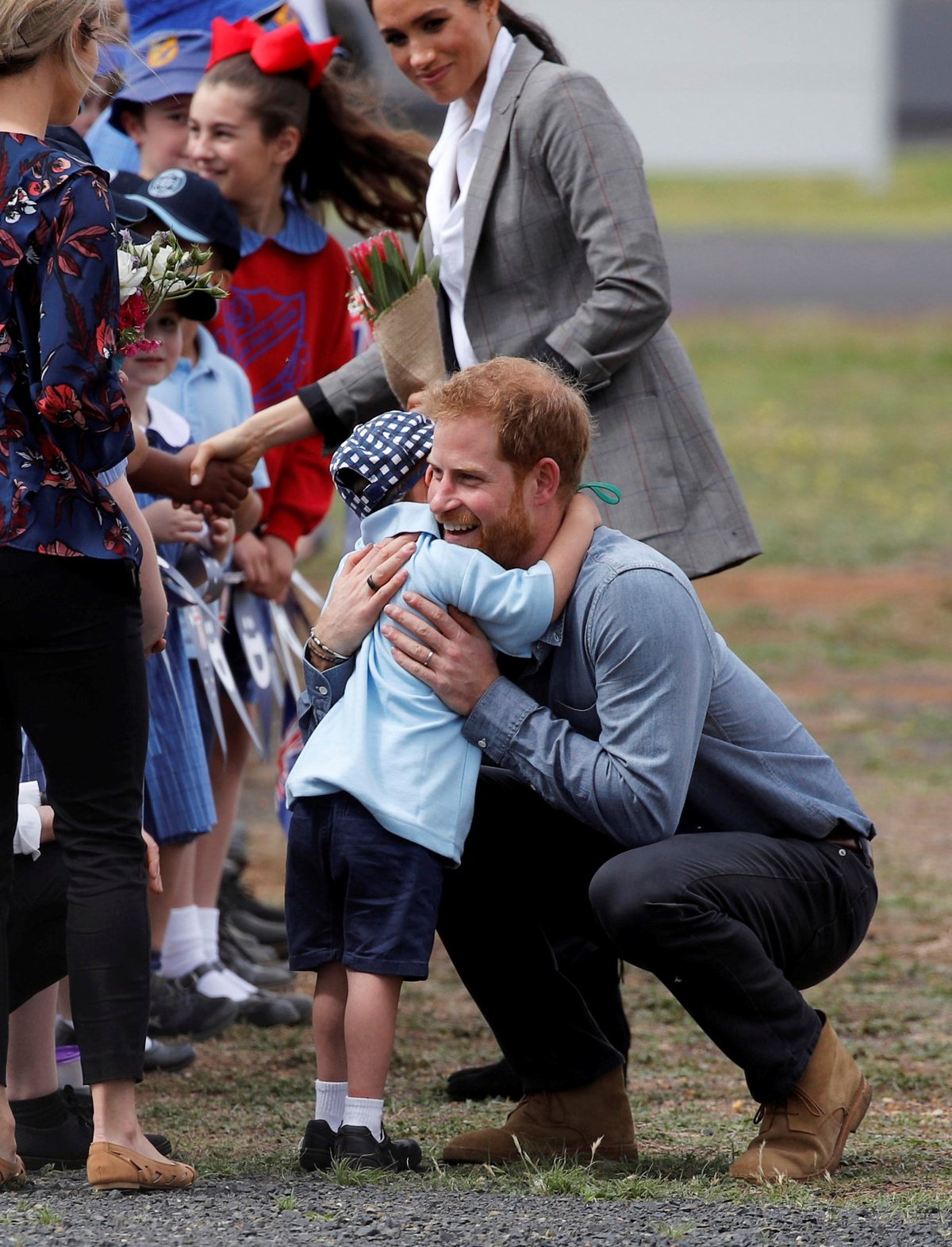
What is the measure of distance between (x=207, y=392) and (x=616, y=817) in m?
1.85

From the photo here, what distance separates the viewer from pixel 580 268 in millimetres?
3893

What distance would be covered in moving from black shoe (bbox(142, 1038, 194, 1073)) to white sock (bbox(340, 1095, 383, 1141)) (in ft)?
3.85

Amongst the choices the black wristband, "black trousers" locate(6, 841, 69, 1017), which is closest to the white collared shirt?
the black wristband

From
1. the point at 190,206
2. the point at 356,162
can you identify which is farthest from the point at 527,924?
the point at 356,162

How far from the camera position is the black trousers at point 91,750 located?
9.61 feet

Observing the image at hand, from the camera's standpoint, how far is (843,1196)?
3.11 metres

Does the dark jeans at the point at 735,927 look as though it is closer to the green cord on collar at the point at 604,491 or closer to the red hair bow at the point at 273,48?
the green cord on collar at the point at 604,491

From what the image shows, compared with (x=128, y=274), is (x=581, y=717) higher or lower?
lower

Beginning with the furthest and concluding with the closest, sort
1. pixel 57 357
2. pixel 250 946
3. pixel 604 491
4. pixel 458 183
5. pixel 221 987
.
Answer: pixel 250 946
pixel 221 987
pixel 458 183
pixel 604 491
pixel 57 357

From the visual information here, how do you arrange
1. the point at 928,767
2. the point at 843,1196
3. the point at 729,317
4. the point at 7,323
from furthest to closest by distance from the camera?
the point at 729,317 < the point at 928,767 < the point at 843,1196 < the point at 7,323

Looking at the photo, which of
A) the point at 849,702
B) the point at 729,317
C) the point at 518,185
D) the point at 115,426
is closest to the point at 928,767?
the point at 849,702

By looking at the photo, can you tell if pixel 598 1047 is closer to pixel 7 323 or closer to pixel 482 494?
pixel 482 494

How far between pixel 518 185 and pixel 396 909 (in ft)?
5.23

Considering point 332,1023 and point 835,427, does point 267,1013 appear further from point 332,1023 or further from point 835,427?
point 835,427
